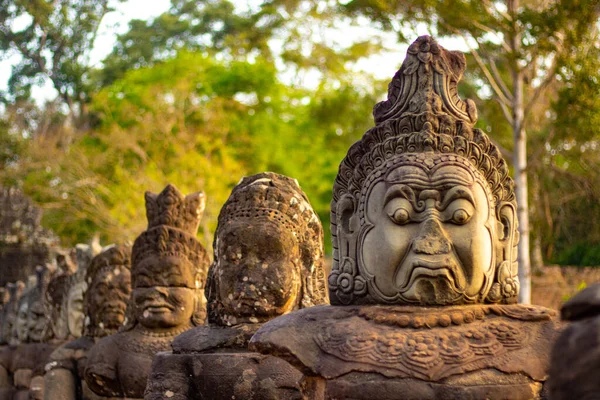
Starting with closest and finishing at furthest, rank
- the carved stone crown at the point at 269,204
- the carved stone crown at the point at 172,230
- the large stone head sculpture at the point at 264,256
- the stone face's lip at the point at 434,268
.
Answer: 1. the stone face's lip at the point at 434,268
2. the large stone head sculpture at the point at 264,256
3. the carved stone crown at the point at 269,204
4. the carved stone crown at the point at 172,230

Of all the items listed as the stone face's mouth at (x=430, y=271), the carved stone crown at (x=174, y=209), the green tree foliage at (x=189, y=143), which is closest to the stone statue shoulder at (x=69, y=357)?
the carved stone crown at (x=174, y=209)

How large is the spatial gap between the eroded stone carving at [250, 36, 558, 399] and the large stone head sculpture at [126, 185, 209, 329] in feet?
10.1

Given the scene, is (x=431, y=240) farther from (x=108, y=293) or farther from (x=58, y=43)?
(x=58, y=43)

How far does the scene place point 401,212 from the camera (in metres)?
4.29

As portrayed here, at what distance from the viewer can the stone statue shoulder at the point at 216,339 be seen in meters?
5.75

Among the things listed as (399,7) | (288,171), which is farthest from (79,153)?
(399,7)

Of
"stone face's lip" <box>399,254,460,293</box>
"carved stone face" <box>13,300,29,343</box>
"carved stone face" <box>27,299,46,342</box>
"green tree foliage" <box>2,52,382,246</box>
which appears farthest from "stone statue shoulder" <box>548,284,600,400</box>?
"green tree foliage" <box>2,52,382,246</box>

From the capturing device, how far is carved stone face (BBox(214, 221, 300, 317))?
5.84m

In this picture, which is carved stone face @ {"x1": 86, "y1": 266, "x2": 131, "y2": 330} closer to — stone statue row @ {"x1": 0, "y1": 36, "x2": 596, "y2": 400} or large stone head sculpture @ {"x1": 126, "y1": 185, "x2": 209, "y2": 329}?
large stone head sculpture @ {"x1": 126, "y1": 185, "x2": 209, "y2": 329}

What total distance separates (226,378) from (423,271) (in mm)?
1946

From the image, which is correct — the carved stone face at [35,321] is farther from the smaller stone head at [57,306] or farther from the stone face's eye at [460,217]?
the stone face's eye at [460,217]

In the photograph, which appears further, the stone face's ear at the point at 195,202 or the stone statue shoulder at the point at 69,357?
the stone statue shoulder at the point at 69,357

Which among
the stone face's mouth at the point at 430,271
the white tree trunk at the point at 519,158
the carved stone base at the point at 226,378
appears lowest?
the carved stone base at the point at 226,378

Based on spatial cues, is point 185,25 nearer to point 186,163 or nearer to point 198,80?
point 198,80
